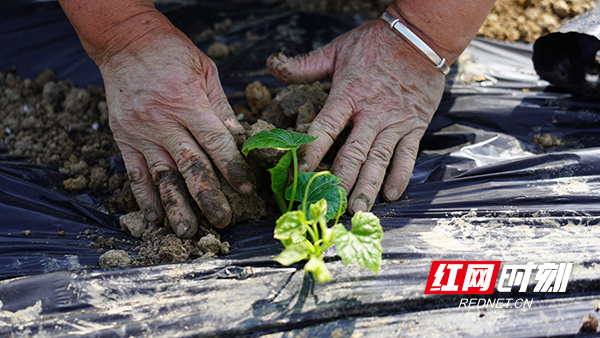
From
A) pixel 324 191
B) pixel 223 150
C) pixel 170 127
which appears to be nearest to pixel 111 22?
pixel 170 127

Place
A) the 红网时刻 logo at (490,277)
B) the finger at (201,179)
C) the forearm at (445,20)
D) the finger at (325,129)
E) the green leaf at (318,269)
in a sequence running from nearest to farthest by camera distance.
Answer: the green leaf at (318,269) < the 红网时刻 logo at (490,277) < the finger at (201,179) < the finger at (325,129) < the forearm at (445,20)

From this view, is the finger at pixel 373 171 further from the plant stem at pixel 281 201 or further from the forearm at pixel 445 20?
the forearm at pixel 445 20

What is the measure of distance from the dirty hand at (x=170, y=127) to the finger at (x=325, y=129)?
0.83 feet

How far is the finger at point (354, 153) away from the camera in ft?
5.03

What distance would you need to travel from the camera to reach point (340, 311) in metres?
1.07

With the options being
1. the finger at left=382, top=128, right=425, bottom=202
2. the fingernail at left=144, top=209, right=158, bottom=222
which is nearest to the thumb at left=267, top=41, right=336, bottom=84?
the finger at left=382, top=128, right=425, bottom=202

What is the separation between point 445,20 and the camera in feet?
5.74

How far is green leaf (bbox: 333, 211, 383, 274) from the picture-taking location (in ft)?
3.33

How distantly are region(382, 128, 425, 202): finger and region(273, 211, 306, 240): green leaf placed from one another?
64 cm

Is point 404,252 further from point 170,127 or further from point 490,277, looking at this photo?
point 170,127

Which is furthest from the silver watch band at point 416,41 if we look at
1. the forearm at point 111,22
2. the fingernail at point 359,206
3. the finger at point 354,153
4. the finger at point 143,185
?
the finger at point 143,185

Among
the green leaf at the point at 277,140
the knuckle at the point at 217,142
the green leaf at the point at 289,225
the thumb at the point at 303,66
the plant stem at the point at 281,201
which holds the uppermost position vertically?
the thumb at the point at 303,66

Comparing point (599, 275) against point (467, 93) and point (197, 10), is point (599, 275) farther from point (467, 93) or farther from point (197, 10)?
point (197, 10)

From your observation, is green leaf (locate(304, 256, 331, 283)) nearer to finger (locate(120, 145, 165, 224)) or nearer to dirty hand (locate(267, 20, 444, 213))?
dirty hand (locate(267, 20, 444, 213))
